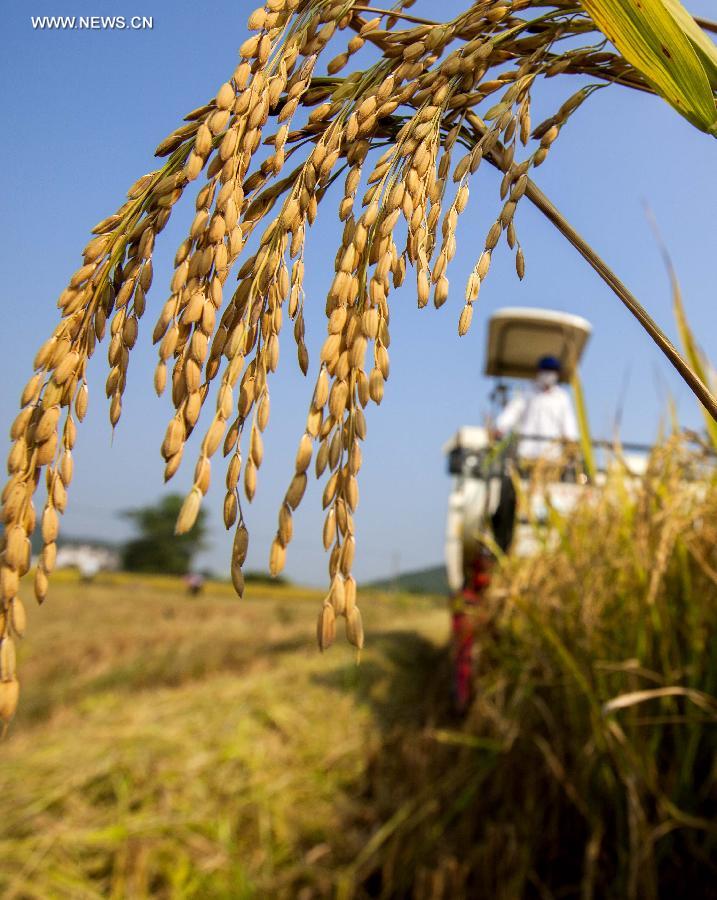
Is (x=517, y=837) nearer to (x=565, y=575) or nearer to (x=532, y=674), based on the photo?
(x=532, y=674)

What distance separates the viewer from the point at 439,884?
8.33 feet

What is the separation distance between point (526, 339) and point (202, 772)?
5829 millimetres

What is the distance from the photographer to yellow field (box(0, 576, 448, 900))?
10.00ft

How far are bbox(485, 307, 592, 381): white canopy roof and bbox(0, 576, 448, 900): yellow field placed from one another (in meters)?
3.33

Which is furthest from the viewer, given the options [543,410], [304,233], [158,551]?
[158,551]

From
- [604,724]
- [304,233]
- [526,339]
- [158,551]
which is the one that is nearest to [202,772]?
[604,724]

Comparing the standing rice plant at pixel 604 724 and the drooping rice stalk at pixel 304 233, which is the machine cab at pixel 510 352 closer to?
the standing rice plant at pixel 604 724

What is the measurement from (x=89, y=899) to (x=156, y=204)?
9.87 feet

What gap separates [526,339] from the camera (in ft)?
27.2

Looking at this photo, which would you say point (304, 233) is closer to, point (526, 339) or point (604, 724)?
point (604, 724)

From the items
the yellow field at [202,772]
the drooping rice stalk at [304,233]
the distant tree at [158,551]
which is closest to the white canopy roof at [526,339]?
the yellow field at [202,772]

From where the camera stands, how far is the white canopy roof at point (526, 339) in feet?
25.9

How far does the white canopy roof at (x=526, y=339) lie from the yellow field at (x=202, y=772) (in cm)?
333

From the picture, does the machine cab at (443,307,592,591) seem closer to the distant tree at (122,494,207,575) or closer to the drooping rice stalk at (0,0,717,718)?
the drooping rice stalk at (0,0,717,718)
